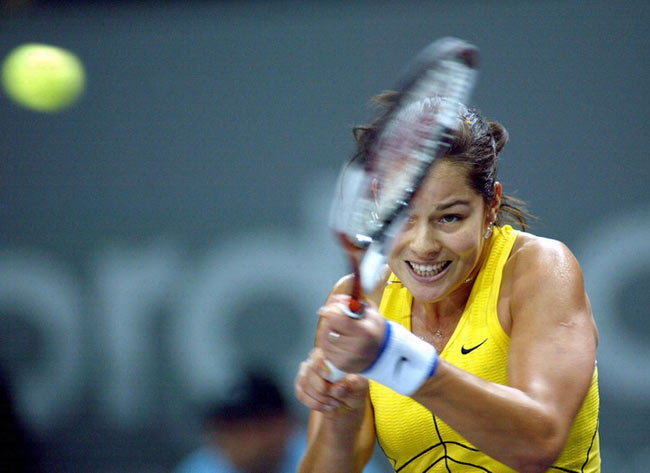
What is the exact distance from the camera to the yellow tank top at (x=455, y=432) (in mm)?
1612

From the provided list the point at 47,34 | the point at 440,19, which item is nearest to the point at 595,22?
the point at 440,19

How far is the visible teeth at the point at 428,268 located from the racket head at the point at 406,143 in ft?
0.80

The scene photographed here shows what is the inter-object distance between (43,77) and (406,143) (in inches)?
107

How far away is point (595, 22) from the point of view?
319 centimetres

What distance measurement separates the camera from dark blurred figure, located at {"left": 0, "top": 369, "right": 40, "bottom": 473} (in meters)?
3.49

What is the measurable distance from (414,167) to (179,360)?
89.8 inches

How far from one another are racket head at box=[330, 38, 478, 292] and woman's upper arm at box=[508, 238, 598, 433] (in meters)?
0.32

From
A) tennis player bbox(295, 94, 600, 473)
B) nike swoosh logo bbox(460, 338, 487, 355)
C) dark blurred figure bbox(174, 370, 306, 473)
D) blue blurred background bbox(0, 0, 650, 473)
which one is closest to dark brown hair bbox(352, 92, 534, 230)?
tennis player bbox(295, 94, 600, 473)

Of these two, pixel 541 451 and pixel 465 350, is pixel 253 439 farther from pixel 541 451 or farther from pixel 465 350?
pixel 541 451

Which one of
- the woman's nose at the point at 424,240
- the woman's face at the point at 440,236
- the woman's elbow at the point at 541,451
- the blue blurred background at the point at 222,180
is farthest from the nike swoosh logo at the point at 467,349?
the blue blurred background at the point at 222,180

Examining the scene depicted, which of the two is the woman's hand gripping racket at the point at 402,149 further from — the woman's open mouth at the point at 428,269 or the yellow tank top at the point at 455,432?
the yellow tank top at the point at 455,432

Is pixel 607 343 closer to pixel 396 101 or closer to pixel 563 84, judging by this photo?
pixel 563 84

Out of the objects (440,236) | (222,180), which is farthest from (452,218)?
(222,180)

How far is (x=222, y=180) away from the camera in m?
3.46
